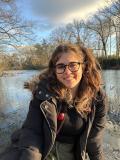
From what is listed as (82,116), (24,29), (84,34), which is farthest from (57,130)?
(84,34)

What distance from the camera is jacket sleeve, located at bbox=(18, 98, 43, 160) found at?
262 centimetres

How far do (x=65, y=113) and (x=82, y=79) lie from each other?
0.40 m

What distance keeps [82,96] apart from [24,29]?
58.7 feet

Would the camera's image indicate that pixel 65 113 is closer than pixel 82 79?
Yes

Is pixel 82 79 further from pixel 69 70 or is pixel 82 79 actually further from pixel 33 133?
pixel 33 133

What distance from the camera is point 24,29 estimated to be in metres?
20.4

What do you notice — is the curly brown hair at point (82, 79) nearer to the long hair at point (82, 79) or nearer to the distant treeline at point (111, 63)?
the long hair at point (82, 79)

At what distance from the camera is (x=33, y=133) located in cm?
268

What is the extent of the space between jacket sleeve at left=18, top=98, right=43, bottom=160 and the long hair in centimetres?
23

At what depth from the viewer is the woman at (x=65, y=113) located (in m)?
2.64

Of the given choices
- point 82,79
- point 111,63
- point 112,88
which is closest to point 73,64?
point 82,79

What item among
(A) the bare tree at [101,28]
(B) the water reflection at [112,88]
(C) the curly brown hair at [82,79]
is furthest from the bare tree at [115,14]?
(C) the curly brown hair at [82,79]

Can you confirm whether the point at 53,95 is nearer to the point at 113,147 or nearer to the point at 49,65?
the point at 49,65

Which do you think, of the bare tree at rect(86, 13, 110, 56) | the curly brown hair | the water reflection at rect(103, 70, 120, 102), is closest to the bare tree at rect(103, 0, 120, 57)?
the bare tree at rect(86, 13, 110, 56)
